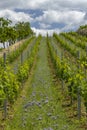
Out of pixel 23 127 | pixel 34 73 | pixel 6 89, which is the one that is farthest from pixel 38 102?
pixel 34 73

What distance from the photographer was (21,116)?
1764 cm

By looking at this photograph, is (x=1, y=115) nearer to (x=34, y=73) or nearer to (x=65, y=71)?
(x=65, y=71)

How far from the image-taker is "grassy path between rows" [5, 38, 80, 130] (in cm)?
1580

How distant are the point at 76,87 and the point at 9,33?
72.8 meters

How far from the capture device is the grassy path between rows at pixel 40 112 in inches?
622

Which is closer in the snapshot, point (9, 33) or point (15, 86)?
point (15, 86)

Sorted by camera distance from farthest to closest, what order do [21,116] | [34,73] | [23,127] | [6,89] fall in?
[34,73], [6,89], [21,116], [23,127]

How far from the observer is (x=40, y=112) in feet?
59.9

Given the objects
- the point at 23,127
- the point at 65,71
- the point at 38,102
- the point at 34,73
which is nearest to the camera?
the point at 23,127

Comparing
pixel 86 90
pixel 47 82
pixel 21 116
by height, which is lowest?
pixel 47 82

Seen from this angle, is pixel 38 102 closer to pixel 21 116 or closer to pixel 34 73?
pixel 21 116

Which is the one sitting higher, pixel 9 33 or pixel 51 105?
pixel 51 105

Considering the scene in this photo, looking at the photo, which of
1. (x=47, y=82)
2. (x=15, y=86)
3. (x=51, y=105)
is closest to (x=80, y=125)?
(x=51, y=105)

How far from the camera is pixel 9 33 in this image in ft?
296
